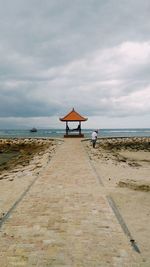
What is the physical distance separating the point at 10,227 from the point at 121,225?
2.36m

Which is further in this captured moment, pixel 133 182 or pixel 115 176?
pixel 115 176

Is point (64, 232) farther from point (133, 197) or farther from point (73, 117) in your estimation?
point (73, 117)

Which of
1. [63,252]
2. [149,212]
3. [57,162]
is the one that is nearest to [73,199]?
[149,212]

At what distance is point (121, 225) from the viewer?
25.0 feet

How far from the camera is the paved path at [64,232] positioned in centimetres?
580

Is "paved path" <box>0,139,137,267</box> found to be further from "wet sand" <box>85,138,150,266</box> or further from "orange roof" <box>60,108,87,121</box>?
"orange roof" <box>60,108,87,121</box>

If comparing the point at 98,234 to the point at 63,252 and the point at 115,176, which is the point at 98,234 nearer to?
the point at 63,252

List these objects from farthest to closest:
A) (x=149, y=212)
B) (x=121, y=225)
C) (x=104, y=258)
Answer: (x=149, y=212) < (x=121, y=225) < (x=104, y=258)

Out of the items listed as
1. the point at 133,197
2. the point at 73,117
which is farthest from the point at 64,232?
the point at 73,117

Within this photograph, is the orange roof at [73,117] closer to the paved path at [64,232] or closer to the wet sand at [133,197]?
the wet sand at [133,197]

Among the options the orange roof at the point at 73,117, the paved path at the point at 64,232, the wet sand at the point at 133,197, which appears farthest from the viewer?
the orange roof at the point at 73,117

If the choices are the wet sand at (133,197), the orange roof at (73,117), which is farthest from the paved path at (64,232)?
the orange roof at (73,117)

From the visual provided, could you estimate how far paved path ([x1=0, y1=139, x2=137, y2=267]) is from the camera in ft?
19.0

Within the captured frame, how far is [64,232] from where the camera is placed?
705 centimetres
